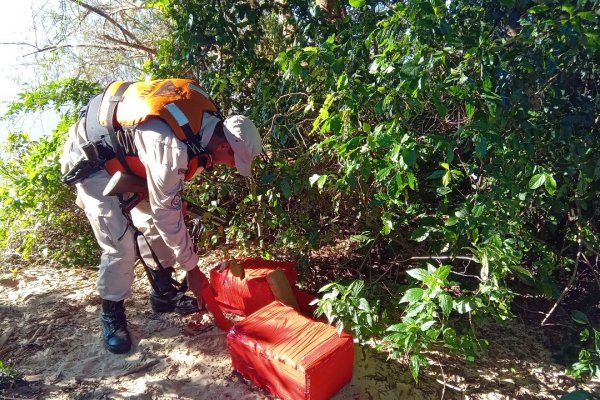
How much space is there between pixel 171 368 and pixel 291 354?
85 cm

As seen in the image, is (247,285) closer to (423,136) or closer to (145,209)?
(145,209)

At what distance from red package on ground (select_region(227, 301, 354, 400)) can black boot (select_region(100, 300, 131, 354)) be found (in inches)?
29.2

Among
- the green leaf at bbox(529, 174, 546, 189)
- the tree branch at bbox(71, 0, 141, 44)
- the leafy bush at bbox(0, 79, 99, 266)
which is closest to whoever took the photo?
the green leaf at bbox(529, 174, 546, 189)

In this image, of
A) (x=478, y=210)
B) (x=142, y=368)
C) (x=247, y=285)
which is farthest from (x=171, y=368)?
(x=478, y=210)

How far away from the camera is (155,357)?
8.75 feet

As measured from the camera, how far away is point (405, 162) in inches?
75.2

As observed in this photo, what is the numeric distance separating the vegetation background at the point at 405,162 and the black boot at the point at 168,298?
455 millimetres

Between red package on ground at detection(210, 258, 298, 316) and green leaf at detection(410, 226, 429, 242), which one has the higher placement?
green leaf at detection(410, 226, 429, 242)

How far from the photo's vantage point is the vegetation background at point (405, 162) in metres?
1.97

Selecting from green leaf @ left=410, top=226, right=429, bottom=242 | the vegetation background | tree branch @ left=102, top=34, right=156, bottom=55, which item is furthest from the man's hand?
tree branch @ left=102, top=34, right=156, bottom=55

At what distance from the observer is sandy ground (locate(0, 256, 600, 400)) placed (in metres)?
2.40

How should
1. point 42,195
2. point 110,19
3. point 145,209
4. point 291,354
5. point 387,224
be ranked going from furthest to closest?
point 110,19 → point 42,195 → point 145,209 → point 387,224 → point 291,354

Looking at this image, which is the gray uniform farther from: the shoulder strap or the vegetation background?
the vegetation background

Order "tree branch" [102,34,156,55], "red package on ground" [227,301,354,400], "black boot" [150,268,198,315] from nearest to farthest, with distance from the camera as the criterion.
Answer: "red package on ground" [227,301,354,400] → "black boot" [150,268,198,315] → "tree branch" [102,34,156,55]
